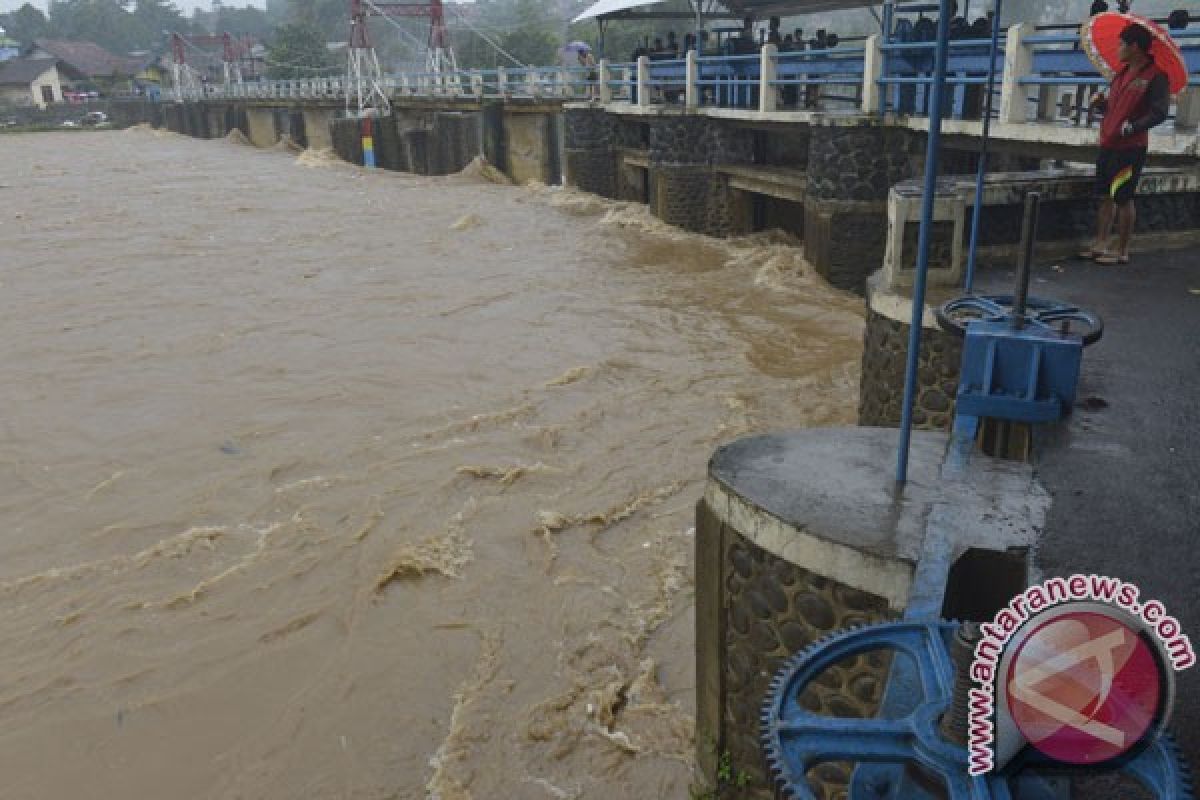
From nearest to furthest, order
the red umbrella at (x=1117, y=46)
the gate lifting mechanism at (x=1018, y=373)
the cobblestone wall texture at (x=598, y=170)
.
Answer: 1. the gate lifting mechanism at (x=1018, y=373)
2. the red umbrella at (x=1117, y=46)
3. the cobblestone wall texture at (x=598, y=170)

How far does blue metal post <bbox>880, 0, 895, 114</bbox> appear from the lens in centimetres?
1205

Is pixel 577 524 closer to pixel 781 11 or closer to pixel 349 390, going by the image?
pixel 349 390

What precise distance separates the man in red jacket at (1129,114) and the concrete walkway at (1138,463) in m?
0.81

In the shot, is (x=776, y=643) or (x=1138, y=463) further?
(x=1138, y=463)

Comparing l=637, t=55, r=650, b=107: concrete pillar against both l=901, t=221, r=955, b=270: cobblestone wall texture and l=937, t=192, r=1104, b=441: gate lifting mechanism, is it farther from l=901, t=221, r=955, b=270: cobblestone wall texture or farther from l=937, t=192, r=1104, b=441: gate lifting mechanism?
l=937, t=192, r=1104, b=441: gate lifting mechanism

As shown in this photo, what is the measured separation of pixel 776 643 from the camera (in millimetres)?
3680

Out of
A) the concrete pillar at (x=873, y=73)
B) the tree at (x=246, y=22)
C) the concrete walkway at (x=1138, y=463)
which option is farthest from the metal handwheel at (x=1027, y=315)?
the tree at (x=246, y=22)

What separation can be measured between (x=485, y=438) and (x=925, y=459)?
18.1 feet

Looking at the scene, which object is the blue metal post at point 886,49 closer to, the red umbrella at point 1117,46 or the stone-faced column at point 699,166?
the stone-faced column at point 699,166

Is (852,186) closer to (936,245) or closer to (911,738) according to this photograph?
(936,245)

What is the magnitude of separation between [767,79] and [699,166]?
3016 mm

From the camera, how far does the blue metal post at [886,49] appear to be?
12.0 m

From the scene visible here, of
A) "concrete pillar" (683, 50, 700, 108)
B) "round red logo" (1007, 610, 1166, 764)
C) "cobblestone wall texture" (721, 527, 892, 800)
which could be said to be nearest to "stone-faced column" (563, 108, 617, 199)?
"concrete pillar" (683, 50, 700, 108)

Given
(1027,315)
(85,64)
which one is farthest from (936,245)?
(85,64)
